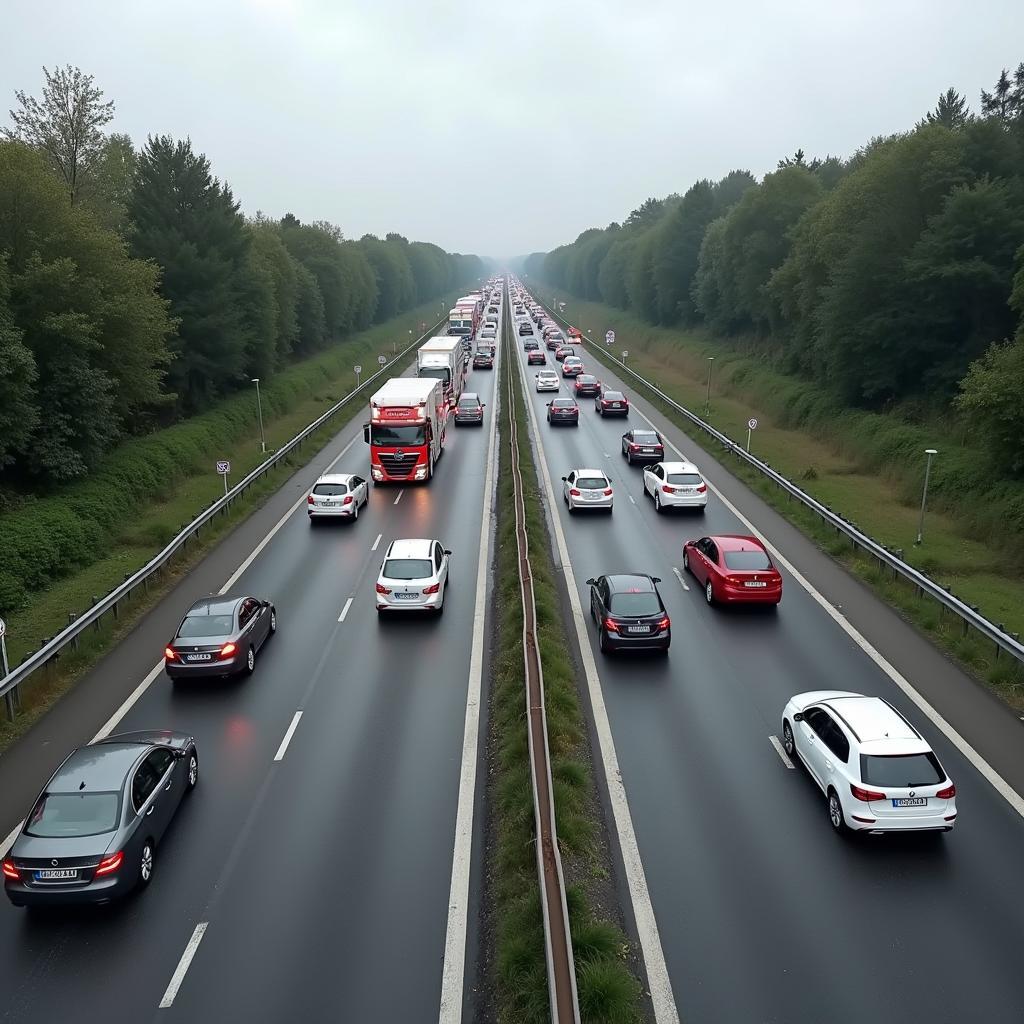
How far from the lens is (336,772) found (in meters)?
14.0

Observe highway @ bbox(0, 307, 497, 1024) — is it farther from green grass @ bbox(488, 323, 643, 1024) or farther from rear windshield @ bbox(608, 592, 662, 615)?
rear windshield @ bbox(608, 592, 662, 615)

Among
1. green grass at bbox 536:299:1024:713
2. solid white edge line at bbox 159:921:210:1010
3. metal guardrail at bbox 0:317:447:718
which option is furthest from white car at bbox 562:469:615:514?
solid white edge line at bbox 159:921:210:1010

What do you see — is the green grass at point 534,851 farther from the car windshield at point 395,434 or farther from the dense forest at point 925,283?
the dense forest at point 925,283

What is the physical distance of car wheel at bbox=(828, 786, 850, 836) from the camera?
12102mm

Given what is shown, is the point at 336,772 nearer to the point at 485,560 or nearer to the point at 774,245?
the point at 485,560

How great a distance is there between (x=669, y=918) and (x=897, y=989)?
8.43 ft

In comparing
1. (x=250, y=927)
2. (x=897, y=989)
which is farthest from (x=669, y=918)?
(x=250, y=927)

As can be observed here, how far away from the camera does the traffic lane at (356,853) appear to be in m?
9.51

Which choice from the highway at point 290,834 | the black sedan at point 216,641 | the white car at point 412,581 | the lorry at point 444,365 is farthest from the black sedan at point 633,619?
A: the lorry at point 444,365

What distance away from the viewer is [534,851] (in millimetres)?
11289

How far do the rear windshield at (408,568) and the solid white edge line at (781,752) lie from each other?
9.23 meters

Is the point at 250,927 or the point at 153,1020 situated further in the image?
the point at 250,927

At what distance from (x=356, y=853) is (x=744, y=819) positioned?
5637 mm

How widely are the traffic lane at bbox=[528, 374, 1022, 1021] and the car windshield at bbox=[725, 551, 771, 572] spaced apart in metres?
1.21
